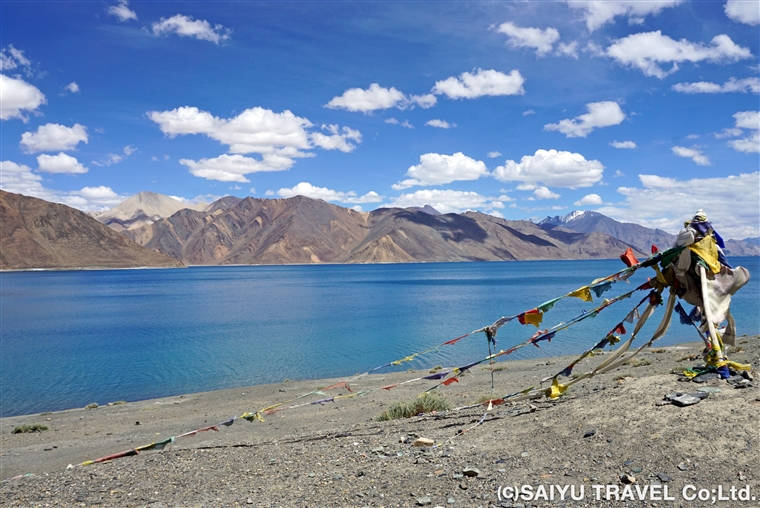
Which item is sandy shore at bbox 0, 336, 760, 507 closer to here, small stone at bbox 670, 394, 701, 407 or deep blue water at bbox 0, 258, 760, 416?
small stone at bbox 670, 394, 701, 407

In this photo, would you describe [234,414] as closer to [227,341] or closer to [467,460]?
[467,460]

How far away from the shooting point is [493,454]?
6.88m

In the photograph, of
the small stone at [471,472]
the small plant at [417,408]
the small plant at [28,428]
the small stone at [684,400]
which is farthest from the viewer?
the small plant at [28,428]

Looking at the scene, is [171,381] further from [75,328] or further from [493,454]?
[75,328]

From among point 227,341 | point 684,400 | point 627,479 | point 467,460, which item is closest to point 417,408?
point 467,460

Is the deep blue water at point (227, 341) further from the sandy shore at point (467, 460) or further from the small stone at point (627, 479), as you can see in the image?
the small stone at point (627, 479)

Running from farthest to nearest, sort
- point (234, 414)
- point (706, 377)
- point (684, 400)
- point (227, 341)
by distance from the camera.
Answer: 1. point (227, 341)
2. point (234, 414)
3. point (706, 377)
4. point (684, 400)

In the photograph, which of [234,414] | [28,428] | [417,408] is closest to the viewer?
[417,408]

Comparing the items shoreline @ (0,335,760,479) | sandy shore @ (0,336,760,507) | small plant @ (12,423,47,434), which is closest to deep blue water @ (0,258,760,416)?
shoreline @ (0,335,760,479)

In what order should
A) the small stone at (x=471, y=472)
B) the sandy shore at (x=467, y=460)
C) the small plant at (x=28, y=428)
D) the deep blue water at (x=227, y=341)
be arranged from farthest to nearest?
the deep blue water at (x=227, y=341)
the small plant at (x=28, y=428)
the small stone at (x=471, y=472)
the sandy shore at (x=467, y=460)

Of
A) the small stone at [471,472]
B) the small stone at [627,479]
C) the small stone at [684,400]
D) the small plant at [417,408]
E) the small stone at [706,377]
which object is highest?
the small stone at [706,377]

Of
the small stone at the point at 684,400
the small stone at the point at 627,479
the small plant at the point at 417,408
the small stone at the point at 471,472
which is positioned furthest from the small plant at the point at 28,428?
the small stone at the point at 684,400

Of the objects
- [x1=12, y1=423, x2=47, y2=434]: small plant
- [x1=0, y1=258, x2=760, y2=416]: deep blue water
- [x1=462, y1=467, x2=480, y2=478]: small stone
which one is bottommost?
[x1=0, y1=258, x2=760, y2=416]: deep blue water

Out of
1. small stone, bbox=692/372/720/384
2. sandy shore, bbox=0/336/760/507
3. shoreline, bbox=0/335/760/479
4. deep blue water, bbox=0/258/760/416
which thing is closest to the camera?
sandy shore, bbox=0/336/760/507
